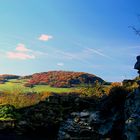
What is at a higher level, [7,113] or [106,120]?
[106,120]

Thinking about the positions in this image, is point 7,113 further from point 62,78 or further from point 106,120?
point 62,78

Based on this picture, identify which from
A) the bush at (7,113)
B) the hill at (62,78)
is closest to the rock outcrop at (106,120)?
the bush at (7,113)

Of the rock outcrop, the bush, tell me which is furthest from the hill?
the rock outcrop

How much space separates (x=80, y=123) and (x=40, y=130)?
1124 cm

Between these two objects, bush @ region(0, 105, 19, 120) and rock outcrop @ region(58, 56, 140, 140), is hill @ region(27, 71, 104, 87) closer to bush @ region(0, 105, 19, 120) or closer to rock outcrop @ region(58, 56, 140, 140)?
bush @ region(0, 105, 19, 120)

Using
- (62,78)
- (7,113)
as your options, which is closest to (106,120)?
(7,113)

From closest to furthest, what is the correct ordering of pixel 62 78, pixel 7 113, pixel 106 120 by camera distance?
pixel 106 120 → pixel 7 113 → pixel 62 78

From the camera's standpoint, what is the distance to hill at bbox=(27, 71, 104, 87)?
5940 inches

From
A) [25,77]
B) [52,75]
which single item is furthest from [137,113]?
[25,77]

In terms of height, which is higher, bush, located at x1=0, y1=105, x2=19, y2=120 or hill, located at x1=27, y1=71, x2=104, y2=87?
hill, located at x1=27, y1=71, x2=104, y2=87

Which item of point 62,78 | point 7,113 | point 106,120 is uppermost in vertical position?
point 62,78

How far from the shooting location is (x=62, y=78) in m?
161

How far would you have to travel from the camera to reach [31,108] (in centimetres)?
4888

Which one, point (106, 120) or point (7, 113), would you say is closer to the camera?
point (106, 120)
